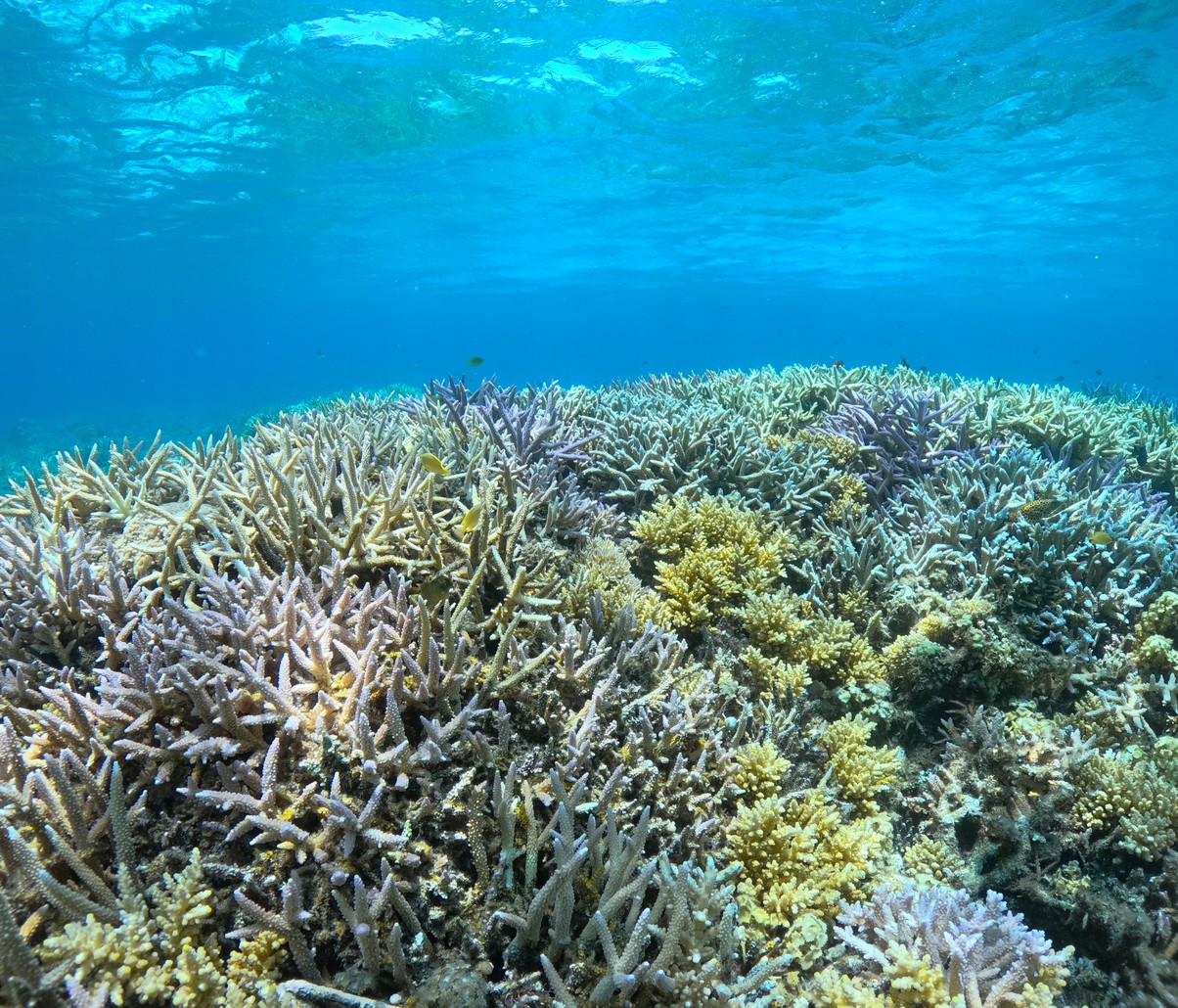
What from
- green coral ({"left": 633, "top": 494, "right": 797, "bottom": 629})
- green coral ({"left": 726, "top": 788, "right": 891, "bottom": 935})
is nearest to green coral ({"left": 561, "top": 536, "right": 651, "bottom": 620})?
green coral ({"left": 633, "top": 494, "right": 797, "bottom": 629})

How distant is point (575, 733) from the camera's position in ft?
10.5

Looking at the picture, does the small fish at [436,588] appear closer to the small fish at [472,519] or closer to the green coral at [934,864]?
the small fish at [472,519]

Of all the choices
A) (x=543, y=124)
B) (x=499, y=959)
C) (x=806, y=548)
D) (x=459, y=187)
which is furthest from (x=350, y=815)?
(x=459, y=187)

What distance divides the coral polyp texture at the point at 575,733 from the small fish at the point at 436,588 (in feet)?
0.06

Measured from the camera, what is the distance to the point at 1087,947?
3367mm

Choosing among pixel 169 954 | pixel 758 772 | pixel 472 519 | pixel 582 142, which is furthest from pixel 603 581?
pixel 582 142

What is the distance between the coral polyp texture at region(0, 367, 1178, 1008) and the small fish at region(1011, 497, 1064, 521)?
40 millimetres

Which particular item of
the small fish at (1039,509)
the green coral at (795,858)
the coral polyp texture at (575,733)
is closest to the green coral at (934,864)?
the coral polyp texture at (575,733)

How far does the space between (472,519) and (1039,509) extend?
198 inches

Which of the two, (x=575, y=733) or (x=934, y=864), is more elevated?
(x=575, y=733)

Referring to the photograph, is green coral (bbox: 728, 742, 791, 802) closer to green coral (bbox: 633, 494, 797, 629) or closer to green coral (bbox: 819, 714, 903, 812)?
green coral (bbox: 819, 714, 903, 812)

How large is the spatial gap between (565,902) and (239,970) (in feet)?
4.12

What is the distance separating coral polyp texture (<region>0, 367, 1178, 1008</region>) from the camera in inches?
97.7

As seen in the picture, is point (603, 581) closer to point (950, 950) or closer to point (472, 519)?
point (472, 519)
